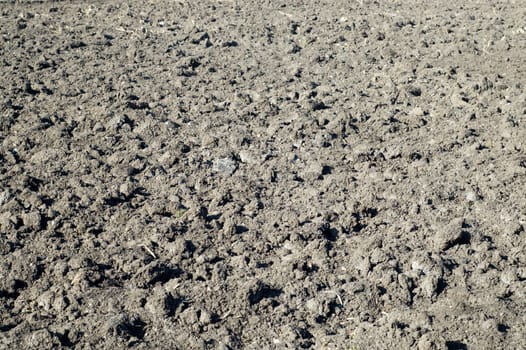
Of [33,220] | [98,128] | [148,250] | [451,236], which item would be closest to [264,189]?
[148,250]

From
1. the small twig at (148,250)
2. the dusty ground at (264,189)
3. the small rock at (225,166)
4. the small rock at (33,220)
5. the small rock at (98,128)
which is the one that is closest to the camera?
the dusty ground at (264,189)

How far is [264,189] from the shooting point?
15.8 feet

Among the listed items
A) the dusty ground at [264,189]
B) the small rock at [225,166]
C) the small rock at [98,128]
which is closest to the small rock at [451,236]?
the dusty ground at [264,189]

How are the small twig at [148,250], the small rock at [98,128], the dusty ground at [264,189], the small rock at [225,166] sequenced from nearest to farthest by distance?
the dusty ground at [264,189], the small twig at [148,250], the small rock at [225,166], the small rock at [98,128]

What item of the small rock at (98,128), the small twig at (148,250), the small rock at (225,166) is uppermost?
the small rock at (98,128)

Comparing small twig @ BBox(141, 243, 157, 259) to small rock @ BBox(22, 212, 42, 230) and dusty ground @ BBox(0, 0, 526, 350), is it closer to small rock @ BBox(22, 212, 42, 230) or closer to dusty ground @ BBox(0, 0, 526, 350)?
dusty ground @ BBox(0, 0, 526, 350)

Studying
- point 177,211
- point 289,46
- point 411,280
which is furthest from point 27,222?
point 289,46

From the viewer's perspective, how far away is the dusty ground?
3.60 m

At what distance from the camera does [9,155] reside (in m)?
5.22

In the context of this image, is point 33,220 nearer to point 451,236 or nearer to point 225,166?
point 225,166

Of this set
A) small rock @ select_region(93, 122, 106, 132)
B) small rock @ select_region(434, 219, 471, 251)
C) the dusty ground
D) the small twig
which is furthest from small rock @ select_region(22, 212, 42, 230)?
small rock @ select_region(434, 219, 471, 251)

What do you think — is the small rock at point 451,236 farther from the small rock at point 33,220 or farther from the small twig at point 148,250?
the small rock at point 33,220

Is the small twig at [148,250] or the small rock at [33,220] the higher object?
the small rock at [33,220]

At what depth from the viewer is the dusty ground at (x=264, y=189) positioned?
3597mm
